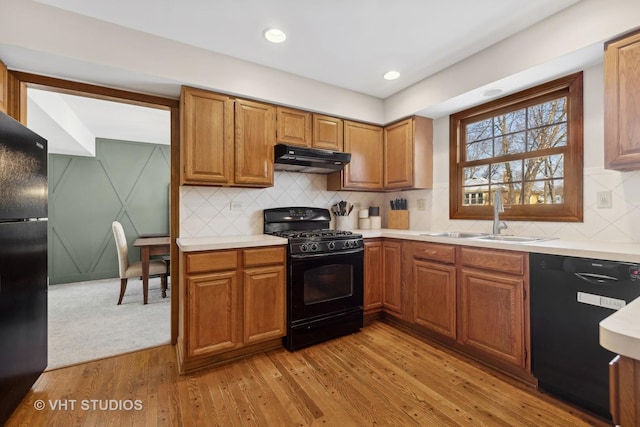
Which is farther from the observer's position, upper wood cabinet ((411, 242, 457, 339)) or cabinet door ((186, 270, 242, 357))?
upper wood cabinet ((411, 242, 457, 339))

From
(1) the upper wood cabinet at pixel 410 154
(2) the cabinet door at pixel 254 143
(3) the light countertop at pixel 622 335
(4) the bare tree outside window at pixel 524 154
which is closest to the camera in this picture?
(3) the light countertop at pixel 622 335

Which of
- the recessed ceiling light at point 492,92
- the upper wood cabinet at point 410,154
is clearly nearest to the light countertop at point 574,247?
the upper wood cabinet at point 410,154

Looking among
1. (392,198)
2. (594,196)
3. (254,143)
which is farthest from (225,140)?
(594,196)

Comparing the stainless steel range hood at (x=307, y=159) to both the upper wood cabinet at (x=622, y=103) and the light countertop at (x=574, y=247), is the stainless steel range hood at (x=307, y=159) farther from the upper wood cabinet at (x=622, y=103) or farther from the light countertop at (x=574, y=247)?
the upper wood cabinet at (x=622, y=103)

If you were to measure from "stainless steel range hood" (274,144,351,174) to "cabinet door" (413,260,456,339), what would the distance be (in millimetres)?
1198

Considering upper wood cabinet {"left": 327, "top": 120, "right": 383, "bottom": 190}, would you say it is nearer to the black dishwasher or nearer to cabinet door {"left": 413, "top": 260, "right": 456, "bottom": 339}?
cabinet door {"left": 413, "top": 260, "right": 456, "bottom": 339}

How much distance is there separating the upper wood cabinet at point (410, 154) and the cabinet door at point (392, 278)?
73 cm

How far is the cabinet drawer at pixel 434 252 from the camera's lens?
2334mm

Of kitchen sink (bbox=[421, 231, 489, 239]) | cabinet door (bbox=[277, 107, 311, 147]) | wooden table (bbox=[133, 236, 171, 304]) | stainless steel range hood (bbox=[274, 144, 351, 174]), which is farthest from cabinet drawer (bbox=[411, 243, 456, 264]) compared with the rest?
wooden table (bbox=[133, 236, 171, 304])

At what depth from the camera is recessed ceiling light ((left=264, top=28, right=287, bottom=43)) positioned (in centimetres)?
214

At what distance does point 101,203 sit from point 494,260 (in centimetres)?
571

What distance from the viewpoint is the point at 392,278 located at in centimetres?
290

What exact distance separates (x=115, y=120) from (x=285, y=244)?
11.2 ft

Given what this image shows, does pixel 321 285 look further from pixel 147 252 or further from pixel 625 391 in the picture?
pixel 147 252
